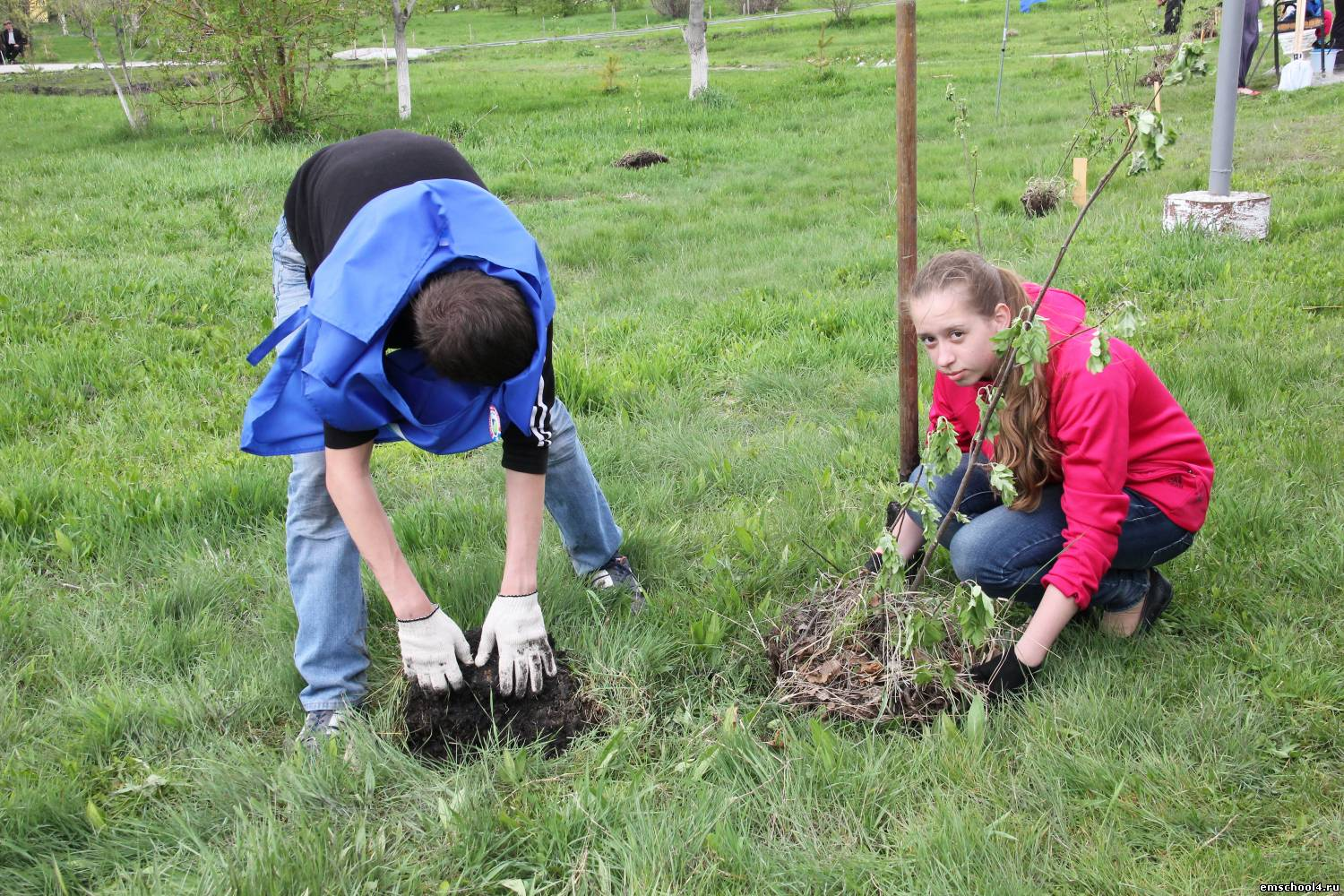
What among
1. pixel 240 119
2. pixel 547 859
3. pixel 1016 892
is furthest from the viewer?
pixel 240 119

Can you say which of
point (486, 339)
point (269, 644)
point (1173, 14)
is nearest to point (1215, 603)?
point (486, 339)

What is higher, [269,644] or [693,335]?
[693,335]

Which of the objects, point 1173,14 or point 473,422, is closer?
point 473,422

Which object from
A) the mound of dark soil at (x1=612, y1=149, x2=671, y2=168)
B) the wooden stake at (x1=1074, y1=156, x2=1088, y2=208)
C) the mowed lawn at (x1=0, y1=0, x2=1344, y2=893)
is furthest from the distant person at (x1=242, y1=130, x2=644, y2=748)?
the mound of dark soil at (x1=612, y1=149, x2=671, y2=168)

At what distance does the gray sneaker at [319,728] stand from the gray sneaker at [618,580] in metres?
0.83

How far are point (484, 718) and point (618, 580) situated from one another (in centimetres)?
70

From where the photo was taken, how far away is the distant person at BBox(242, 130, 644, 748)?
2002 mm

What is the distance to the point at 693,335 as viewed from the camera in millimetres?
5223

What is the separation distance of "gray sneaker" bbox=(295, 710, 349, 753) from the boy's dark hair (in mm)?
1031

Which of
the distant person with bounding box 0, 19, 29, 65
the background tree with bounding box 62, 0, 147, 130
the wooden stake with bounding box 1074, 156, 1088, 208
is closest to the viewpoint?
the wooden stake with bounding box 1074, 156, 1088, 208

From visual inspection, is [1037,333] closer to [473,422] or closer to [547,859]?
[473,422]

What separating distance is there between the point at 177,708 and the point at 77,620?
64 centimetres

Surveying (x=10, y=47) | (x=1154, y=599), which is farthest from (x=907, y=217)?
(x=10, y=47)

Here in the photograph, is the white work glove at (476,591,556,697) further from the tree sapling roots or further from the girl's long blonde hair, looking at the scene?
the tree sapling roots
